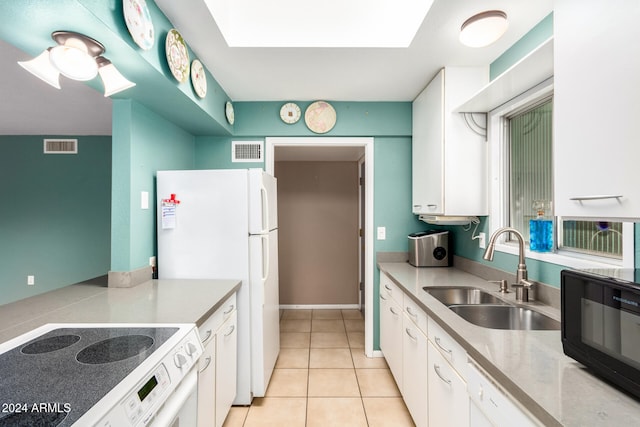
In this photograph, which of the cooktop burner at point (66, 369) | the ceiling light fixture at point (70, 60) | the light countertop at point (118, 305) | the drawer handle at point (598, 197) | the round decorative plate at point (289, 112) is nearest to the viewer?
the cooktop burner at point (66, 369)

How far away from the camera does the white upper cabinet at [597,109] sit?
0.78 m

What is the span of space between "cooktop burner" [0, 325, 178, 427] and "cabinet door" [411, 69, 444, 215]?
1.86m

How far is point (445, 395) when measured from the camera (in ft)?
4.42

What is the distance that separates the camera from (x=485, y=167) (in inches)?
82.4

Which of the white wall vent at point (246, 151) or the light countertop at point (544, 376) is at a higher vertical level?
the white wall vent at point (246, 151)

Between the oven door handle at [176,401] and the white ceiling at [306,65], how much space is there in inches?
65.5

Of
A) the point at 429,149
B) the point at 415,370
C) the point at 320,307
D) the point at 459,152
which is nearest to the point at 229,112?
the point at 429,149

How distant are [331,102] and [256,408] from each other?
252cm

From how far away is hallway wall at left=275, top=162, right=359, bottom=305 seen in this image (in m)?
4.25

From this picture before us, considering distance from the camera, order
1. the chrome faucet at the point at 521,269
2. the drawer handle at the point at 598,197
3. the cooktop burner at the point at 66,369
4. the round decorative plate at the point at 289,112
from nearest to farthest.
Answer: the cooktop burner at the point at 66,369 < the drawer handle at the point at 598,197 < the chrome faucet at the point at 521,269 < the round decorative plate at the point at 289,112

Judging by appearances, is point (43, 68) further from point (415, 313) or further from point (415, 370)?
point (415, 370)

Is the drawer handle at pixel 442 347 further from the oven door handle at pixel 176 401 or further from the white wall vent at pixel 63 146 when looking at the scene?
the white wall vent at pixel 63 146

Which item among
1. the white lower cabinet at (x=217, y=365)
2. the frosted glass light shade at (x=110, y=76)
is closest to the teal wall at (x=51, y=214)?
the white lower cabinet at (x=217, y=365)

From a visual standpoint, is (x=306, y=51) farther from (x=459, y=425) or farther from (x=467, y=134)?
(x=459, y=425)
